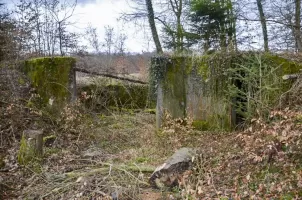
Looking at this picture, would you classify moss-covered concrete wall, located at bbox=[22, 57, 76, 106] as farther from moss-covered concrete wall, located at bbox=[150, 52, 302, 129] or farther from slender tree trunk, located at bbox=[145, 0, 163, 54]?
slender tree trunk, located at bbox=[145, 0, 163, 54]

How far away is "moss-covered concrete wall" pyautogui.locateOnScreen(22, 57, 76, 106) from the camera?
8.65m

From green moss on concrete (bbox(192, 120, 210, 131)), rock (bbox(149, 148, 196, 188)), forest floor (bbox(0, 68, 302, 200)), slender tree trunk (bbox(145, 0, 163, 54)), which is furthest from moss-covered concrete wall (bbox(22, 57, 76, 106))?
slender tree trunk (bbox(145, 0, 163, 54))

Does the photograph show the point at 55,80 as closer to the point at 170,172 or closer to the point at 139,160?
the point at 139,160

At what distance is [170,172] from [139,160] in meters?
1.31

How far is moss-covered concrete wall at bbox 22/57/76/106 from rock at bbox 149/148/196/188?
174 inches

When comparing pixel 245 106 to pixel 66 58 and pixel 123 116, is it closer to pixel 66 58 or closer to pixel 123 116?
pixel 123 116

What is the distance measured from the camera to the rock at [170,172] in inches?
197

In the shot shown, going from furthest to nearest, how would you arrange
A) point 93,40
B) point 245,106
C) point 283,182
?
point 93,40
point 245,106
point 283,182

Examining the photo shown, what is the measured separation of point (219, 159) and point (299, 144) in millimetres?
1276

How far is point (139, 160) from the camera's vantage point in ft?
20.5

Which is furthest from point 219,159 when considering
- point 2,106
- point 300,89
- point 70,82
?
point 2,106

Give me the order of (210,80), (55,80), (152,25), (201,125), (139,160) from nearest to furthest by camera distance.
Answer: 1. (139,160)
2. (210,80)
3. (201,125)
4. (55,80)
5. (152,25)

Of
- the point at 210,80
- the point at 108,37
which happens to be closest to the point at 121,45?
the point at 108,37

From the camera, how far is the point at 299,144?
4664 millimetres
